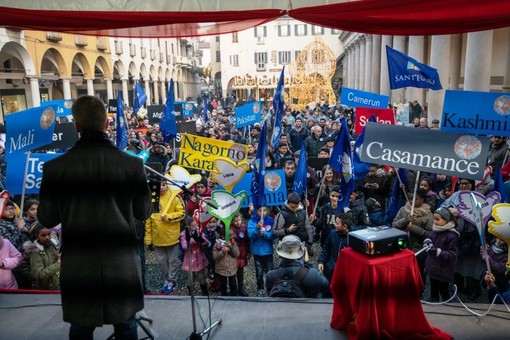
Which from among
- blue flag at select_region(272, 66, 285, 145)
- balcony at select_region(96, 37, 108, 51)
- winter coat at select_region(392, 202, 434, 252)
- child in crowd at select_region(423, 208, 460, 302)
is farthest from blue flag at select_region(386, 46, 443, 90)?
balcony at select_region(96, 37, 108, 51)

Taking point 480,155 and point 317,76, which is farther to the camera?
point 317,76

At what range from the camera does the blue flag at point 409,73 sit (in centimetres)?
813

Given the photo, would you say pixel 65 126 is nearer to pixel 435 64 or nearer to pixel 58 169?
pixel 58 169

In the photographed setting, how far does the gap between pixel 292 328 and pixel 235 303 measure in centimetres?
78

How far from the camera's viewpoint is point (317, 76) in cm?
2675

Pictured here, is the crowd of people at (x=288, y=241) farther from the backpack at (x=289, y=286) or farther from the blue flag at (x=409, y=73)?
the blue flag at (x=409, y=73)

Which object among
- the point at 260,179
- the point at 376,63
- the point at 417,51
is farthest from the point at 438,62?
the point at 260,179

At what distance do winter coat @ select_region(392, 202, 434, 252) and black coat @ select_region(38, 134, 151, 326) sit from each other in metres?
4.03

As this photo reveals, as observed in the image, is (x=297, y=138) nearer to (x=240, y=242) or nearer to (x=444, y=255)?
(x=240, y=242)

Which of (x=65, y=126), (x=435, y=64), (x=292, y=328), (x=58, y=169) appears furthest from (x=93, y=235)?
(x=435, y=64)

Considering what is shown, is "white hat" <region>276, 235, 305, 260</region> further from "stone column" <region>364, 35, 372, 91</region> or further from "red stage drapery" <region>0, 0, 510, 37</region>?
"stone column" <region>364, 35, 372, 91</region>

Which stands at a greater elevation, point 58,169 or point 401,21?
point 401,21

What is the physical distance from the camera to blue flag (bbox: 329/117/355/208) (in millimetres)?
6391

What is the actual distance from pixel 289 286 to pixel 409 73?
5468 millimetres
